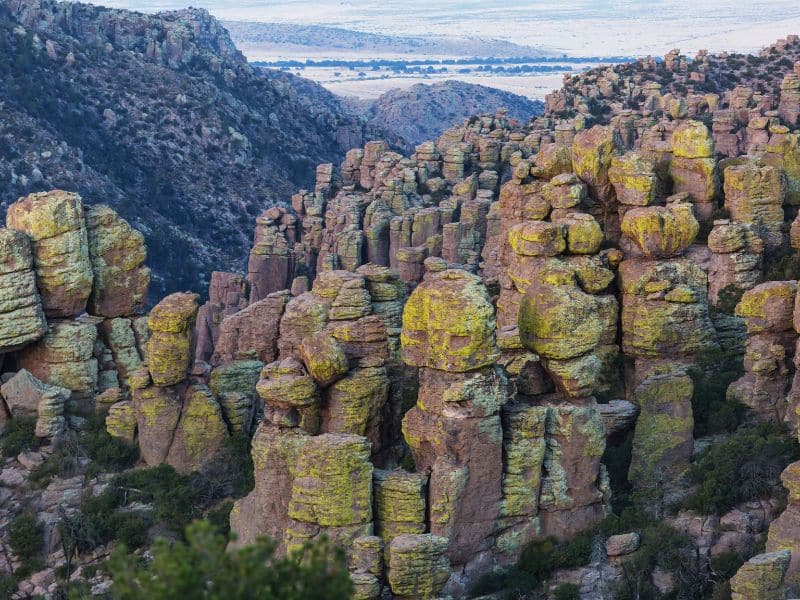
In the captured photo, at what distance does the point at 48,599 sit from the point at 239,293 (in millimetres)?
46066

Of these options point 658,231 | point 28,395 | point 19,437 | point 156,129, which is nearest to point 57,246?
point 28,395

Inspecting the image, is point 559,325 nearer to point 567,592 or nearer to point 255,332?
point 567,592

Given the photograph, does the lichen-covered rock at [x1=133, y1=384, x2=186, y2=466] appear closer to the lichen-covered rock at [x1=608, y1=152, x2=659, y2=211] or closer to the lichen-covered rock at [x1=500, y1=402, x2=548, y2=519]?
the lichen-covered rock at [x1=500, y1=402, x2=548, y2=519]

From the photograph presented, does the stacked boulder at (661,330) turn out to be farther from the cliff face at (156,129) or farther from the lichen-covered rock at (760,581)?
the cliff face at (156,129)

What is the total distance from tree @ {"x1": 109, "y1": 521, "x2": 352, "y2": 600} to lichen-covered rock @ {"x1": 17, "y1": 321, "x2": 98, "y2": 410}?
2389 cm

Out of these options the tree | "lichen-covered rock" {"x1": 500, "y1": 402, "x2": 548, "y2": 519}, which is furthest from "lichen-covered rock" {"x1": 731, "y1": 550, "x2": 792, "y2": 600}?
the tree

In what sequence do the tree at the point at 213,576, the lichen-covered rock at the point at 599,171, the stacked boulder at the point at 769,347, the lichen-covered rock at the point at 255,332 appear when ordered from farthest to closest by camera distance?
1. the lichen-covered rock at the point at 599,171
2. the lichen-covered rock at the point at 255,332
3. the stacked boulder at the point at 769,347
4. the tree at the point at 213,576

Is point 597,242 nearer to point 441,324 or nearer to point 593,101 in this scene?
point 441,324

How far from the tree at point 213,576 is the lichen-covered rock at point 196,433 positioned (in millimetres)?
18786

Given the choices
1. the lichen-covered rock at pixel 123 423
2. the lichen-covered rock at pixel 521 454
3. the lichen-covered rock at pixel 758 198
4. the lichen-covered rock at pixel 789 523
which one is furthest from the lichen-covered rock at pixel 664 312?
the lichen-covered rock at pixel 123 423

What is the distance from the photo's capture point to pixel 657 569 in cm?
3241

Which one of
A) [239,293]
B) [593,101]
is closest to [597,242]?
[239,293]

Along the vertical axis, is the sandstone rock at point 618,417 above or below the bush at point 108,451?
above

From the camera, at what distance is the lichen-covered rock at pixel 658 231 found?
4156 centimetres
